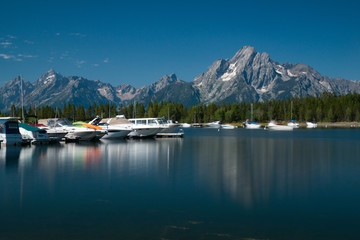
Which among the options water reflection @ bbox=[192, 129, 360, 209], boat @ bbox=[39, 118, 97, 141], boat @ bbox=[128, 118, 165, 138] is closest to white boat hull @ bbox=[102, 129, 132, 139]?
boat @ bbox=[128, 118, 165, 138]

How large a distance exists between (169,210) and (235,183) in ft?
25.9

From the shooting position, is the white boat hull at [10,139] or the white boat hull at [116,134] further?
the white boat hull at [116,134]

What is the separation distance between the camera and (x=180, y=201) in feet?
60.3

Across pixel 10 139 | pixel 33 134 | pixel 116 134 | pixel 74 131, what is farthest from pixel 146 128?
pixel 10 139

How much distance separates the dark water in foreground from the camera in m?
13.5

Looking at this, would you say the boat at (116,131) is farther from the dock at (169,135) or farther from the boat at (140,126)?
the dock at (169,135)

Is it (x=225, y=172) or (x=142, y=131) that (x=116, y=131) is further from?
(x=225, y=172)

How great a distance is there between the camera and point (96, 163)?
33.6 m

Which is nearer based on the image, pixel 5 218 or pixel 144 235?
pixel 144 235

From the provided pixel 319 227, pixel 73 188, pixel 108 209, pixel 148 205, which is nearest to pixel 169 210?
pixel 148 205

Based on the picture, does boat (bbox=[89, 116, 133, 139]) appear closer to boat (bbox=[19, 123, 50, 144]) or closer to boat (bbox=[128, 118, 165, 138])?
boat (bbox=[128, 118, 165, 138])

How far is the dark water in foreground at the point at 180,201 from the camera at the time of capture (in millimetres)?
13461

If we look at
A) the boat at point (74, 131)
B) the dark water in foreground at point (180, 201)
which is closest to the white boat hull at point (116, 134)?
the boat at point (74, 131)

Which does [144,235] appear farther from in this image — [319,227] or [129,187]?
[129,187]
